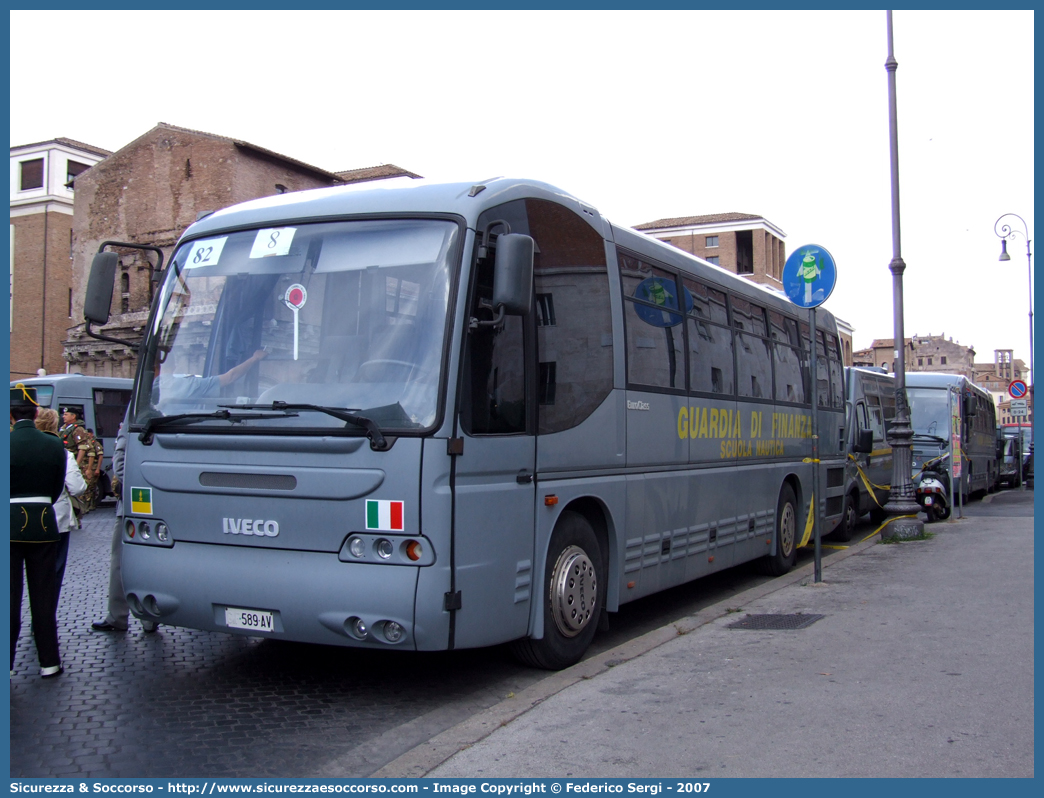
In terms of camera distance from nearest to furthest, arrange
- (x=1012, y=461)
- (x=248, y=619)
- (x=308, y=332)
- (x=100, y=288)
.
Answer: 1. (x=248, y=619)
2. (x=308, y=332)
3. (x=100, y=288)
4. (x=1012, y=461)

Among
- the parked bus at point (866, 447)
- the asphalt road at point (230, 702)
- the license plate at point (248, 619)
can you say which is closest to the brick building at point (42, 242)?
the parked bus at point (866, 447)

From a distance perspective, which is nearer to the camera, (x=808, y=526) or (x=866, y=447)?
(x=808, y=526)

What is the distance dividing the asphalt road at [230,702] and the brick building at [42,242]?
6328 cm

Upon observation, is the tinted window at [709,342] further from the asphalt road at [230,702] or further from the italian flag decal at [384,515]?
the italian flag decal at [384,515]

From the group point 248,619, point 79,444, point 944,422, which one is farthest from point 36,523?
point 944,422

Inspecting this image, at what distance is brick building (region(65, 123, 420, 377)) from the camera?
51.8m

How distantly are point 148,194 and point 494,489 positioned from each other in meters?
54.1

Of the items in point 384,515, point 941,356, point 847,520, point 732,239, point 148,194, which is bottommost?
point 847,520

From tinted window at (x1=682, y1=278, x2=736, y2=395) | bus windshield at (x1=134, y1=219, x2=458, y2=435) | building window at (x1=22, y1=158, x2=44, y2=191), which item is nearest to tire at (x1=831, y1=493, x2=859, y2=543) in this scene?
tinted window at (x1=682, y1=278, x2=736, y2=395)

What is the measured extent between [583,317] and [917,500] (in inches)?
542

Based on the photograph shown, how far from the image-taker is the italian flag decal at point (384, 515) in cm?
543

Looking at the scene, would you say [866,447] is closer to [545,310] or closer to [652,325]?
[652,325]

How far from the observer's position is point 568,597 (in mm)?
6625

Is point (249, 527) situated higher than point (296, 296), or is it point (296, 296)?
point (296, 296)
